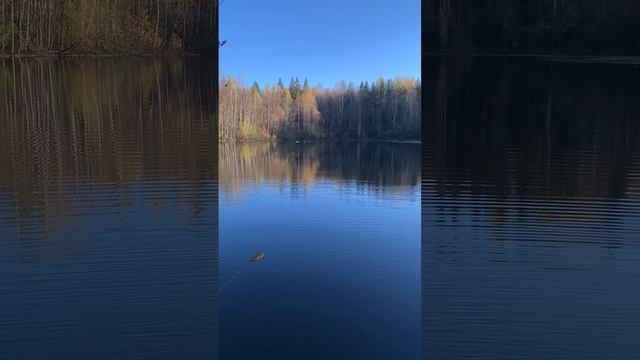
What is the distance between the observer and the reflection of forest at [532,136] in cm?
1098

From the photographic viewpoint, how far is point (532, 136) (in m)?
16.9

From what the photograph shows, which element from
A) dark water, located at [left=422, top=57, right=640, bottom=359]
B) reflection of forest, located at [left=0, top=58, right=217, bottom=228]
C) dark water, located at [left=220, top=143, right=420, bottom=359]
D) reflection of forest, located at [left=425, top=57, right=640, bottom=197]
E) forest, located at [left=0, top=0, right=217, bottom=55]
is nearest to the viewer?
dark water, located at [left=220, top=143, right=420, bottom=359]

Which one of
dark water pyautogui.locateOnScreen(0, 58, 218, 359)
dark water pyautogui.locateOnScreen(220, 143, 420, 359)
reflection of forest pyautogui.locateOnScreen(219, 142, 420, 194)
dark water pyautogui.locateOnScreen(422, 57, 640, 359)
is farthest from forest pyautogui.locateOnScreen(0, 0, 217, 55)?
dark water pyautogui.locateOnScreen(220, 143, 420, 359)

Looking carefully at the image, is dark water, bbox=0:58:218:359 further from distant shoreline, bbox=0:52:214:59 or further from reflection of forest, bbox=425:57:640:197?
reflection of forest, bbox=425:57:640:197

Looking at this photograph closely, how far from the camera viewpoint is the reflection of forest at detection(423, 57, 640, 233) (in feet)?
36.0

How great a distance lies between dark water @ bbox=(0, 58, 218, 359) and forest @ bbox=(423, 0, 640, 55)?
984 centimetres

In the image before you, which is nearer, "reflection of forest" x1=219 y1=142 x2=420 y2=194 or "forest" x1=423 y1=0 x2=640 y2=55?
"reflection of forest" x1=219 y1=142 x2=420 y2=194

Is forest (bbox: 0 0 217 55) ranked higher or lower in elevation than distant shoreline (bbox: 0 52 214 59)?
higher

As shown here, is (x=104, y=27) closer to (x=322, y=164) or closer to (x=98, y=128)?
(x=98, y=128)

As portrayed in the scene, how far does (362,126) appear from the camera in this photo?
43.1 ft

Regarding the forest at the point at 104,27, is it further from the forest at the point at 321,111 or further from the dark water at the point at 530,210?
the forest at the point at 321,111

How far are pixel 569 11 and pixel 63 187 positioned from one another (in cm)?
1710

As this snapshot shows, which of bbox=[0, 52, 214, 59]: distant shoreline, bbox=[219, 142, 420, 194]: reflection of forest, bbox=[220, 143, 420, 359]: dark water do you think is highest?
bbox=[0, 52, 214, 59]: distant shoreline

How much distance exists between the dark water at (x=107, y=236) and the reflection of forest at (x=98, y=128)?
2.1 inches
